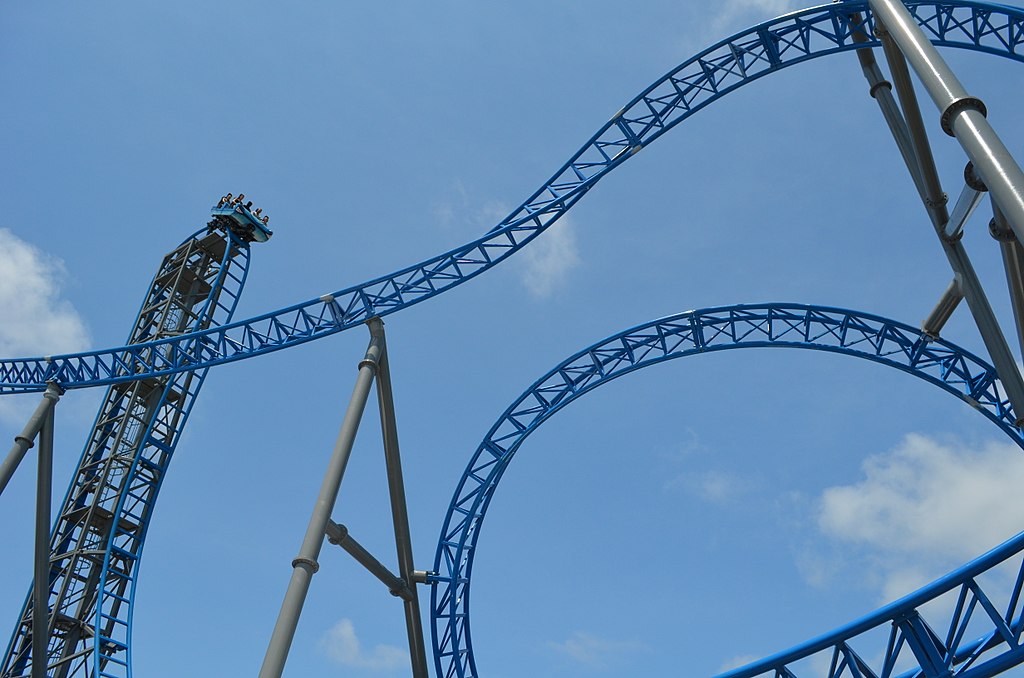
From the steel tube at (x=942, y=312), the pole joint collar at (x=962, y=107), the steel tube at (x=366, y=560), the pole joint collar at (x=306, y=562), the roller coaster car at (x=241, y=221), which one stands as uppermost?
the roller coaster car at (x=241, y=221)

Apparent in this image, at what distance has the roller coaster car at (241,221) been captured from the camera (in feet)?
64.6

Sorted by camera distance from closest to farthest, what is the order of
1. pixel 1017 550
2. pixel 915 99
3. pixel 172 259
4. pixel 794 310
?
pixel 1017 550, pixel 915 99, pixel 794 310, pixel 172 259

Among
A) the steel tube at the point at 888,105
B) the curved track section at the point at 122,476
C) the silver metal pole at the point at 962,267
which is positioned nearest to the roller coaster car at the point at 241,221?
the curved track section at the point at 122,476

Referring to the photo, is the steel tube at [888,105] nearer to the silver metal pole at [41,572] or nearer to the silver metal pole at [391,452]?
the silver metal pole at [391,452]

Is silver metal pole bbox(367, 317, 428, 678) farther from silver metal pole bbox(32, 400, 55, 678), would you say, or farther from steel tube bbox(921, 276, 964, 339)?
steel tube bbox(921, 276, 964, 339)

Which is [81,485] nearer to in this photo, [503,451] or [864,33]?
[503,451]

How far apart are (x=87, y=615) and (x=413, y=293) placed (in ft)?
31.2

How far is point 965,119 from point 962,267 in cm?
482

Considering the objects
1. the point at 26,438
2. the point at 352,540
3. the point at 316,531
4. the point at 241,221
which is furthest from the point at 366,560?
the point at 241,221

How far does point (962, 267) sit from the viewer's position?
10.0 metres

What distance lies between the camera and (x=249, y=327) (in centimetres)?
1337

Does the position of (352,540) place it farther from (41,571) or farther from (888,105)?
(888,105)

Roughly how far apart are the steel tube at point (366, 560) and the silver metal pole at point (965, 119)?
7887 mm

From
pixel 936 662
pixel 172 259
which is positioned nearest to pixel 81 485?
pixel 172 259
